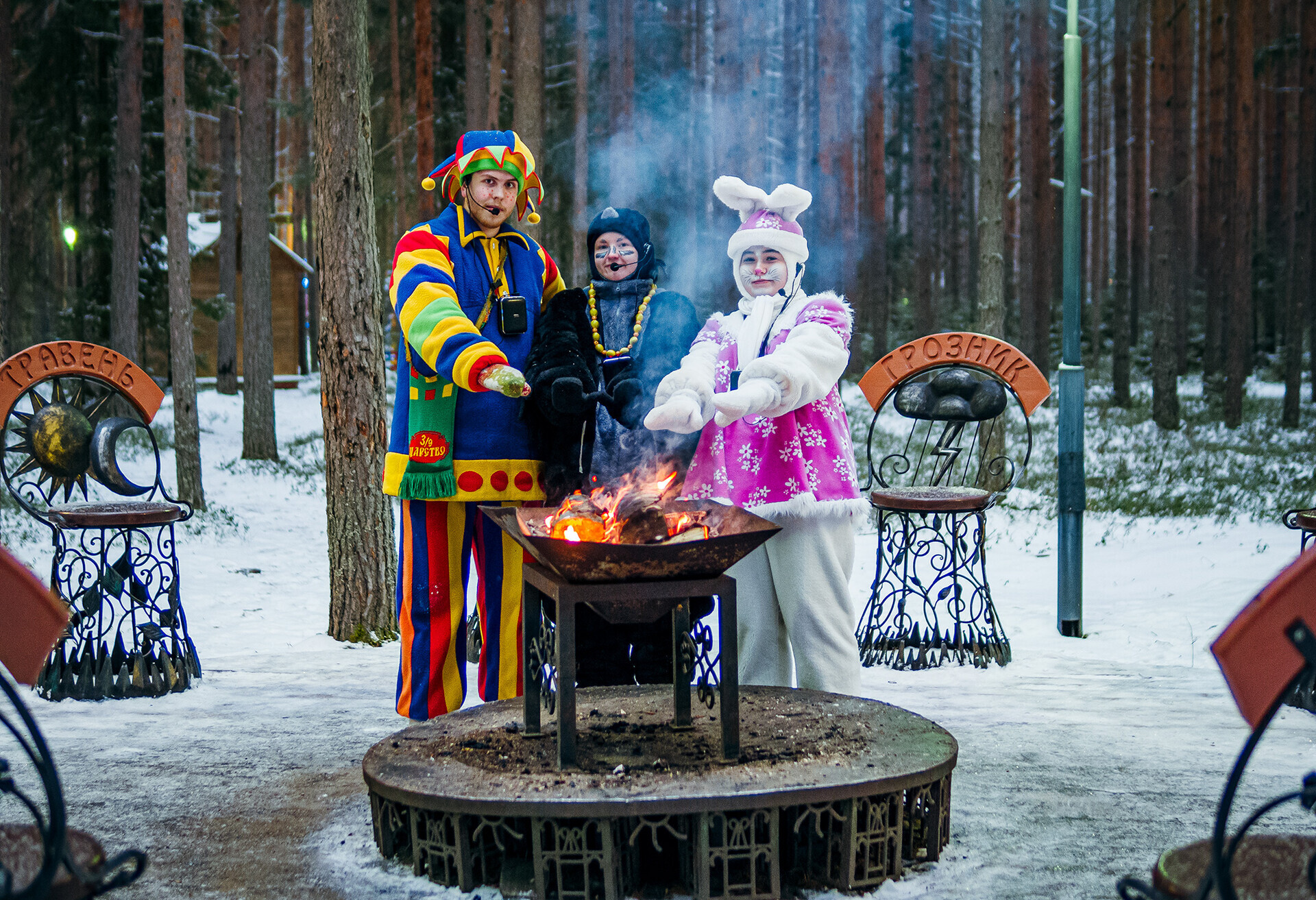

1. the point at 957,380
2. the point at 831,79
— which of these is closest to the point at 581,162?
the point at 831,79

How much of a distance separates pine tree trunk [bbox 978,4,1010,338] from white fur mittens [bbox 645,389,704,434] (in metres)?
8.18

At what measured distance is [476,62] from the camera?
15008 mm

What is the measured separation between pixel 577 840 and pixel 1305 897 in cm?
167

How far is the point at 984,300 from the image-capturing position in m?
11.4

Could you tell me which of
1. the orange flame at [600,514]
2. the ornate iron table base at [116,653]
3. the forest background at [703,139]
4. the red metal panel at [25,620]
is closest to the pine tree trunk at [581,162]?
the forest background at [703,139]

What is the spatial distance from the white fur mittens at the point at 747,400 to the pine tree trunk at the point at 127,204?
490 inches

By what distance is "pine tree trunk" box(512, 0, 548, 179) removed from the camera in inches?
431

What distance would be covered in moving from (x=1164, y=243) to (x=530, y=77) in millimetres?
9962

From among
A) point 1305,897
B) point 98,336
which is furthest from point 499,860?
point 98,336

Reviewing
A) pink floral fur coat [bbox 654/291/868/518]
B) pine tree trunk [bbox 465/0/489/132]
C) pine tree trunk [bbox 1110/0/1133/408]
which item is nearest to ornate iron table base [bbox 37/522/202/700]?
pink floral fur coat [bbox 654/291/868/518]

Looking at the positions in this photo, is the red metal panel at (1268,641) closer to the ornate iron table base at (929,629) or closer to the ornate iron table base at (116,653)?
the ornate iron table base at (929,629)

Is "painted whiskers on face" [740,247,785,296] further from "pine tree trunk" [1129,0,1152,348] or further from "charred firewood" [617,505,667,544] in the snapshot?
"pine tree trunk" [1129,0,1152,348]

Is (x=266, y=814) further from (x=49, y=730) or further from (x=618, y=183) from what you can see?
(x=618, y=183)

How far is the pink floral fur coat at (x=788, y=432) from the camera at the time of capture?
3904mm
